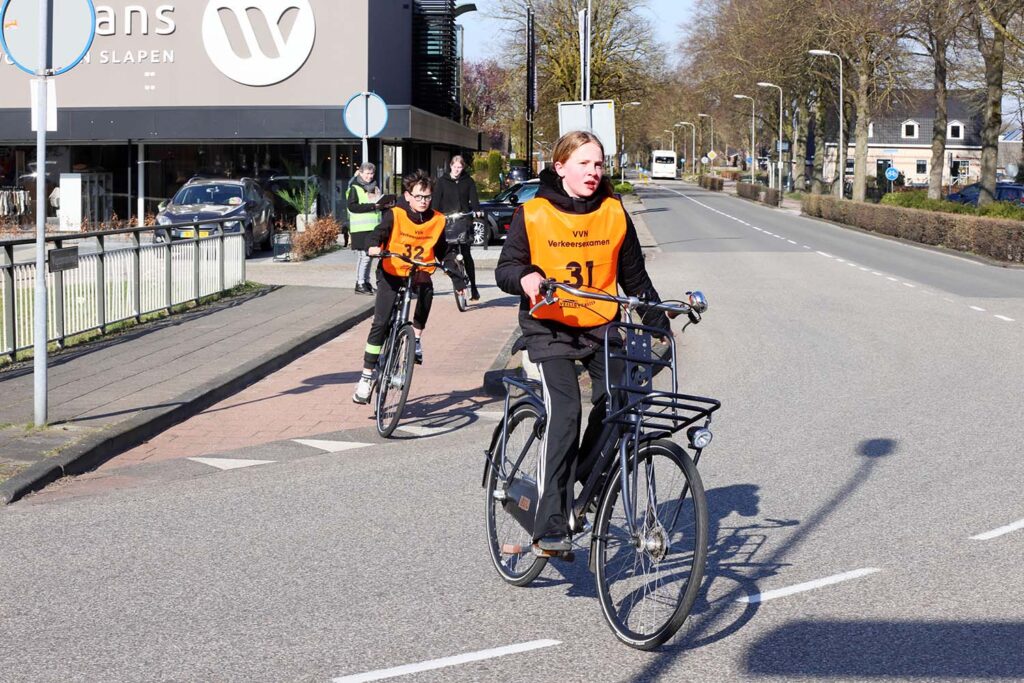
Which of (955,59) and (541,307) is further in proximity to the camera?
(955,59)

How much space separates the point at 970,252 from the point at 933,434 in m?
23.8

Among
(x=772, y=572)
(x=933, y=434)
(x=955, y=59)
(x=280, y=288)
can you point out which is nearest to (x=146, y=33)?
(x=280, y=288)

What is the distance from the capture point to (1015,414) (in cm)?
1005

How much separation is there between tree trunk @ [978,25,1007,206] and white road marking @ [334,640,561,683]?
36.4 m

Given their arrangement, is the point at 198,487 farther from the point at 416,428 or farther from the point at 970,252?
the point at 970,252

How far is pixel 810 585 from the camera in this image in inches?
217

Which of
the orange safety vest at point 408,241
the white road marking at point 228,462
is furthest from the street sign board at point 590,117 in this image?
the white road marking at point 228,462

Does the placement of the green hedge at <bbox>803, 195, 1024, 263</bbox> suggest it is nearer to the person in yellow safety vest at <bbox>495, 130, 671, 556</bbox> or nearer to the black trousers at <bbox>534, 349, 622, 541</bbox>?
the person in yellow safety vest at <bbox>495, 130, 671, 556</bbox>

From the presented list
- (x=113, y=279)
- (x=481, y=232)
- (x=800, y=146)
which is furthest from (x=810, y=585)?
(x=800, y=146)

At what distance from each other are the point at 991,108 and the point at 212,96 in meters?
23.0

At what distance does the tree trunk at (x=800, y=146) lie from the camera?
78.2 m

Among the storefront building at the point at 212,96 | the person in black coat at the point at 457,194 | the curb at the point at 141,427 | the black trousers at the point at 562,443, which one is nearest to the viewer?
the black trousers at the point at 562,443

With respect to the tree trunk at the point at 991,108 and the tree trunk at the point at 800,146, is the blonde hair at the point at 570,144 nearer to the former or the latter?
the tree trunk at the point at 991,108

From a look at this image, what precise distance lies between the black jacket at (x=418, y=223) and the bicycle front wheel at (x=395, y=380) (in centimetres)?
54
